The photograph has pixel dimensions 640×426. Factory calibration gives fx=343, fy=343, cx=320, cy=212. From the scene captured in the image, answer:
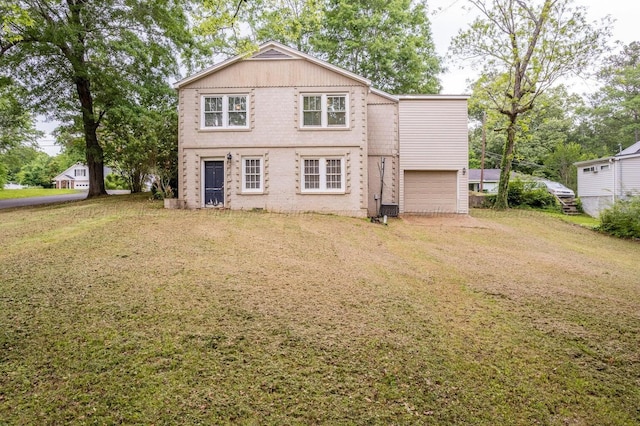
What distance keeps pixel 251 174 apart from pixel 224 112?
9.29ft

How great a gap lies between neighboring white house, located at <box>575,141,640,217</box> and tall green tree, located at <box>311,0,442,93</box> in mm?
11851

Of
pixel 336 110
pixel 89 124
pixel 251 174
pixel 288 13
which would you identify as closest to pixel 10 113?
pixel 89 124

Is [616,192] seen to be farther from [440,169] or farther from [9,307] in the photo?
[9,307]

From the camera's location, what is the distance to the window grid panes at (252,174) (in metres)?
14.3

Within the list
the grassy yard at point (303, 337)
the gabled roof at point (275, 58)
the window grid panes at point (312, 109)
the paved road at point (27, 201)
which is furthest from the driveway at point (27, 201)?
the window grid panes at point (312, 109)

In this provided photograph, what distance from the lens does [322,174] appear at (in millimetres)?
14172

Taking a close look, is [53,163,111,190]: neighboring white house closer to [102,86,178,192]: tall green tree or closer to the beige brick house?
[102,86,178,192]: tall green tree

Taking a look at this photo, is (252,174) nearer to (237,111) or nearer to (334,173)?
(237,111)

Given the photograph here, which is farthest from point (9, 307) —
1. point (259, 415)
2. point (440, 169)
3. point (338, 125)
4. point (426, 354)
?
point (440, 169)

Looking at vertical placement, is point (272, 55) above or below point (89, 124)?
above

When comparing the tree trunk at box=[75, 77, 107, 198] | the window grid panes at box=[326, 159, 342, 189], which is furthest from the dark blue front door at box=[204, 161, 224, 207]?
the tree trunk at box=[75, 77, 107, 198]

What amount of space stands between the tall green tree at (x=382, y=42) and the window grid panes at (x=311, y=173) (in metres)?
13.9

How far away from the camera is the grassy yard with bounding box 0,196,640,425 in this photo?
286 centimetres

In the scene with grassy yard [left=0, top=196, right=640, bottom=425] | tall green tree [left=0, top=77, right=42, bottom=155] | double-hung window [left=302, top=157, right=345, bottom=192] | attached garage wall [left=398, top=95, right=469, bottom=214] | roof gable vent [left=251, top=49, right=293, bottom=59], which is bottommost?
grassy yard [left=0, top=196, right=640, bottom=425]
